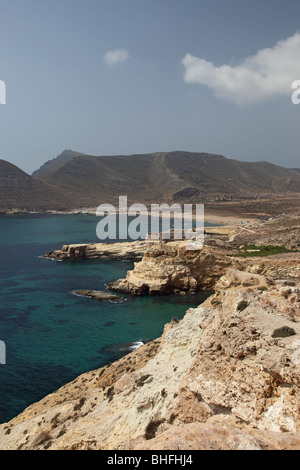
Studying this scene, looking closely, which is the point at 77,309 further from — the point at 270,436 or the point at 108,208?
the point at 108,208

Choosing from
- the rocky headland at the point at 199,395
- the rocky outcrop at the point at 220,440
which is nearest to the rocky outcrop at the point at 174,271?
the rocky headland at the point at 199,395

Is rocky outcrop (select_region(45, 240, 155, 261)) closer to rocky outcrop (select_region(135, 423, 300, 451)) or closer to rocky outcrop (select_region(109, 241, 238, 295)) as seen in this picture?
rocky outcrop (select_region(109, 241, 238, 295))

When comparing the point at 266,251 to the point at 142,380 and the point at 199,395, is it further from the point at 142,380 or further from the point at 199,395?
the point at 199,395

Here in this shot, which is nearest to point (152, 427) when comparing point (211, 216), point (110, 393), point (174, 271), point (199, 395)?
point (199, 395)

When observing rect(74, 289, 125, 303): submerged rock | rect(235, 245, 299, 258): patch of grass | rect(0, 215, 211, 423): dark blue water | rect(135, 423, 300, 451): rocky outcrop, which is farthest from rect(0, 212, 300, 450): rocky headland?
rect(235, 245, 299, 258): patch of grass

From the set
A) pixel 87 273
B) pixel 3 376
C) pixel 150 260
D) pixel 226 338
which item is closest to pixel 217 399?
pixel 226 338

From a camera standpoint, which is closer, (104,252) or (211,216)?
(104,252)
